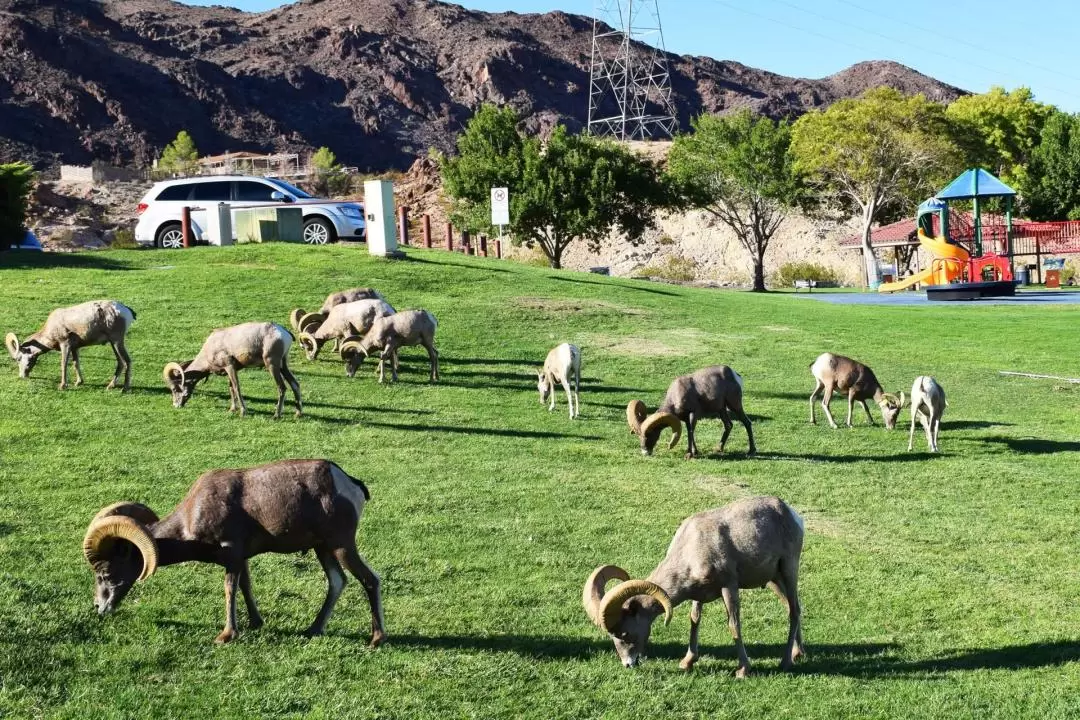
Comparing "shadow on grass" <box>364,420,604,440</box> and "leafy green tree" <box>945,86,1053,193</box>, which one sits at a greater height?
"leafy green tree" <box>945,86,1053,193</box>

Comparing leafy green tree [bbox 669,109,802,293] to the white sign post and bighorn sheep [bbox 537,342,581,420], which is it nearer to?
the white sign post

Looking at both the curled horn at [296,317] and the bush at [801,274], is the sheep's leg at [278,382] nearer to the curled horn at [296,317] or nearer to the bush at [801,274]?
the curled horn at [296,317]

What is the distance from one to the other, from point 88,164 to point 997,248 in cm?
9802

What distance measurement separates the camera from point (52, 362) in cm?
1791

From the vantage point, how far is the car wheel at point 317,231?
114 ft

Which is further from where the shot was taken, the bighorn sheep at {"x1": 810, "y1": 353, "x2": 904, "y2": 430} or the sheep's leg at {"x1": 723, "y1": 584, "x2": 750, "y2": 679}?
the bighorn sheep at {"x1": 810, "y1": 353, "x2": 904, "y2": 430}

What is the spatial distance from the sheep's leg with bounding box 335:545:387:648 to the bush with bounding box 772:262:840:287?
214 ft

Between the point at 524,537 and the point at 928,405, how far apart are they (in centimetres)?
712

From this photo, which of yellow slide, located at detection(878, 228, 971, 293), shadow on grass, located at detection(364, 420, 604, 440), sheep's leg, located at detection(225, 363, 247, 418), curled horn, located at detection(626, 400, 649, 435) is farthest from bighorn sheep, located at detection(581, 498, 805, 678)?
yellow slide, located at detection(878, 228, 971, 293)

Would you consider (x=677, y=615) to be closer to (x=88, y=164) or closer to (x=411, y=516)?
(x=411, y=516)

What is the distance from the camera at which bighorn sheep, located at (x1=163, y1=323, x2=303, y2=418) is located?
1516cm

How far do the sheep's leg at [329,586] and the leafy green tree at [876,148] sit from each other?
5195 cm

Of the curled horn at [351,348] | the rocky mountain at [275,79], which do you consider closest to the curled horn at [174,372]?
the curled horn at [351,348]

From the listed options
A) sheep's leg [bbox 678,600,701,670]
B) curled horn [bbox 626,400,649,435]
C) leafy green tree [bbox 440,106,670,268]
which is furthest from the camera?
leafy green tree [bbox 440,106,670,268]
